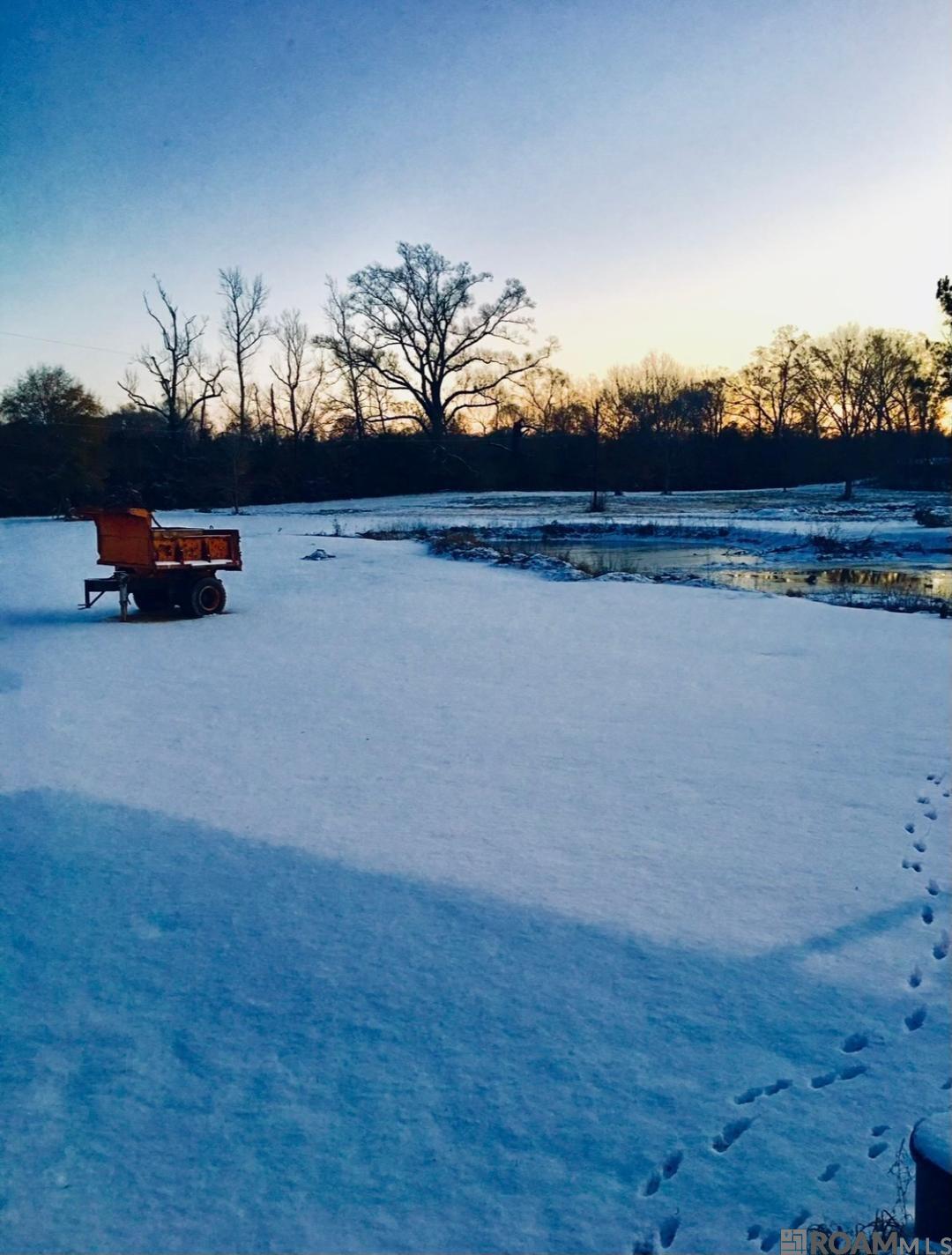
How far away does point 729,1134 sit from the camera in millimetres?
2375

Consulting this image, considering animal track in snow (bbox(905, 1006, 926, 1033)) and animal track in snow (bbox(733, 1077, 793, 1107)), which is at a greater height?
animal track in snow (bbox(905, 1006, 926, 1033))

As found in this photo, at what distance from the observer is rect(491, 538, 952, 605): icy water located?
16.3 m

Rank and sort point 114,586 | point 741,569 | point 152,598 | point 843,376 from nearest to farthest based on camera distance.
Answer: point 114,586, point 152,598, point 741,569, point 843,376

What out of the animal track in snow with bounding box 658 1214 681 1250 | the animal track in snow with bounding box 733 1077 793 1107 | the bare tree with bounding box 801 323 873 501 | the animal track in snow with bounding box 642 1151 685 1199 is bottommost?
the animal track in snow with bounding box 658 1214 681 1250

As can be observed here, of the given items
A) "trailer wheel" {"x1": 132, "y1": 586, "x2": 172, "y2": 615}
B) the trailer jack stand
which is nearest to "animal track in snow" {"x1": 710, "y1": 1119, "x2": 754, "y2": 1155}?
the trailer jack stand

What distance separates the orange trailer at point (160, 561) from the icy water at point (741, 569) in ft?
25.2

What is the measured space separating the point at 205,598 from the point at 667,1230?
10650mm

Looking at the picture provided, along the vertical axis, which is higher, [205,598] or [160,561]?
[160,561]

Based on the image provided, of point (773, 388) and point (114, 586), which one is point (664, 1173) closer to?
point (114, 586)

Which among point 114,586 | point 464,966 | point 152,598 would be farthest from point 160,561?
point 464,966

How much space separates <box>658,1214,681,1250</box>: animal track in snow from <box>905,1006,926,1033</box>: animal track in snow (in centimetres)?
115

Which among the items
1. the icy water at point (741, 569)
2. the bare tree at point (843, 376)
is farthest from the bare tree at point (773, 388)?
the icy water at point (741, 569)

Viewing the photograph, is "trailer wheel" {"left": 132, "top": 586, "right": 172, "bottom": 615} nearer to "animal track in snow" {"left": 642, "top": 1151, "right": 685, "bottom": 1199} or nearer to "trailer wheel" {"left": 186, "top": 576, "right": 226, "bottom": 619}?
"trailer wheel" {"left": 186, "top": 576, "right": 226, "bottom": 619}

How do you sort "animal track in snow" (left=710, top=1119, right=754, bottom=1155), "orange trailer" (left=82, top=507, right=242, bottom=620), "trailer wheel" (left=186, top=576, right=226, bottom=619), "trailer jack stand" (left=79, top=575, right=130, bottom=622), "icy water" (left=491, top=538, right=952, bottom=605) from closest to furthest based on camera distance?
"animal track in snow" (left=710, top=1119, right=754, bottom=1155) → "orange trailer" (left=82, top=507, right=242, bottom=620) → "trailer jack stand" (left=79, top=575, right=130, bottom=622) → "trailer wheel" (left=186, top=576, right=226, bottom=619) → "icy water" (left=491, top=538, right=952, bottom=605)
